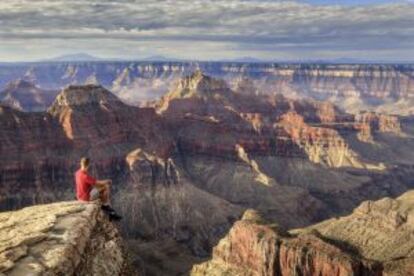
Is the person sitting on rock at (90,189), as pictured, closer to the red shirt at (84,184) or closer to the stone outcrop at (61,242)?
the red shirt at (84,184)

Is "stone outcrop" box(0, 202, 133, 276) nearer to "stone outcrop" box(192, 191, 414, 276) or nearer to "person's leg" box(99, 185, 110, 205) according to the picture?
"person's leg" box(99, 185, 110, 205)

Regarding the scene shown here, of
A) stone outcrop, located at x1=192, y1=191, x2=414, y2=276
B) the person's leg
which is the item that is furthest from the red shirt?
stone outcrop, located at x1=192, y1=191, x2=414, y2=276

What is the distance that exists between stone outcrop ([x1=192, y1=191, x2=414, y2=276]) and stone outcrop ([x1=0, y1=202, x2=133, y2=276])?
80.2 metres

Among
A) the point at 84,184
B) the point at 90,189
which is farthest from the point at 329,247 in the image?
the point at 84,184

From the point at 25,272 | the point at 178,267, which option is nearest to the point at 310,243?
the point at 178,267

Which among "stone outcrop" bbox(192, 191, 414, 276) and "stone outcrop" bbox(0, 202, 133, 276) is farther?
"stone outcrop" bbox(192, 191, 414, 276)

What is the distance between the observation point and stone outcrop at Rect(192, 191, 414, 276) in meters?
115

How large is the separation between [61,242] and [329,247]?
91323mm

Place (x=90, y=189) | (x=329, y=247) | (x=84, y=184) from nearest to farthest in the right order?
(x=84, y=184) → (x=90, y=189) → (x=329, y=247)

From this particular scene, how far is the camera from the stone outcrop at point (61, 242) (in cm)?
2886

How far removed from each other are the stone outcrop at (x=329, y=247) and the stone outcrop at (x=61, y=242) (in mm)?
80209

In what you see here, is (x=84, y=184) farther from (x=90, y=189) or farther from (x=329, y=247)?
(x=329, y=247)

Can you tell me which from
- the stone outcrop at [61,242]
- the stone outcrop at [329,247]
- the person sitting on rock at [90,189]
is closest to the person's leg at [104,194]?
the person sitting on rock at [90,189]

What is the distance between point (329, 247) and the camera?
117 metres
